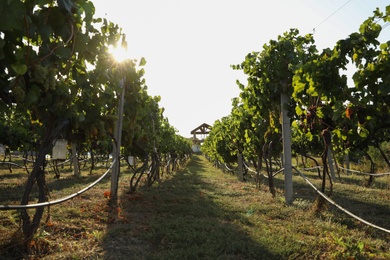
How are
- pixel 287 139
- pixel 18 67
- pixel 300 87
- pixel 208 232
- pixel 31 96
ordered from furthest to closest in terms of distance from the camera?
pixel 287 139 < pixel 300 87 < pixel 208 232 < pixel 31 96 < pixel 18 67

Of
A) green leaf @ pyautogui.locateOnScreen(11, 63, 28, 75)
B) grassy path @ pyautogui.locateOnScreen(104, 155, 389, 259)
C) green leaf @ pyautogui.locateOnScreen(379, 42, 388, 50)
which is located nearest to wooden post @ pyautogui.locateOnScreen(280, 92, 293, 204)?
grassy path @ pyautogui.locateOnScreen(104, 155, 389, 259)

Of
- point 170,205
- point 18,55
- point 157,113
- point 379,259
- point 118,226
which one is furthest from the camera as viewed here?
point 157,113

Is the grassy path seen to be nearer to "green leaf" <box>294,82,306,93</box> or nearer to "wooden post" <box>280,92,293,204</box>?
"wooden post" <box>280,92,293,204</box>

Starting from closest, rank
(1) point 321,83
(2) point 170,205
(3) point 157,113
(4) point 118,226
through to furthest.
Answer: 1. (1) point 321,83
2. (4) point 118,226
3. (2) point 170,205
4. (3) point 157,113

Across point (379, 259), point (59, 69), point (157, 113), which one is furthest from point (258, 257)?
point (157, 113)

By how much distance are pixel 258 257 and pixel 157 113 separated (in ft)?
35.0

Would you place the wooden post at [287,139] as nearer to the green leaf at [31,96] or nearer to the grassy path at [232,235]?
the grassy path at [232,235]

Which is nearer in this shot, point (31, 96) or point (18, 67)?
point (18, 67)

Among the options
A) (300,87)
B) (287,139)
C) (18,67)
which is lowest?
(287,139)

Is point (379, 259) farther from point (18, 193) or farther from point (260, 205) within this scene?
point (18, 193)

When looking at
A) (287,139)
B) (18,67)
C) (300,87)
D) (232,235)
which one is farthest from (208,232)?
(287,139)

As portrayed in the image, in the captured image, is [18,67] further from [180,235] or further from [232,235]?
[232,235]

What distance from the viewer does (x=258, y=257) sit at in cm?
406

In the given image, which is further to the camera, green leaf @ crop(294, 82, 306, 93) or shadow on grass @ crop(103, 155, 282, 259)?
green leaf @ crop(294, 82, 306, 93)
